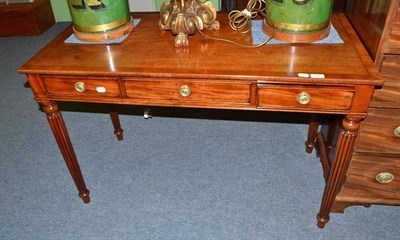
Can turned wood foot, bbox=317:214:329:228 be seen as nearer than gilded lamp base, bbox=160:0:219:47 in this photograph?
No

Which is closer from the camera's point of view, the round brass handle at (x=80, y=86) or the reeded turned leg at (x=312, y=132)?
the round brass handle at (x=80, y=86)

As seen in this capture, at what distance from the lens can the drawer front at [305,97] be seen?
4.19 ft

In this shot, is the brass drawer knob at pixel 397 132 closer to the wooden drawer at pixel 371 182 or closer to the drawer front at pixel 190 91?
the wooden drawer at pixel 371 182

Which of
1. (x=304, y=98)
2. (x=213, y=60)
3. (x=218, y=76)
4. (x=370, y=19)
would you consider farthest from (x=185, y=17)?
(x=370, y=19)

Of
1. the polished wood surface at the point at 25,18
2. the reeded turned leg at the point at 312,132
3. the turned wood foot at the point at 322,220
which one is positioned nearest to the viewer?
the turned wood foot at the point at 322,220

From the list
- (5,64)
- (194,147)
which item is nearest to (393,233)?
(194,147)

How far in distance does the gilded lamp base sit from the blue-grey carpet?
0.94 meters

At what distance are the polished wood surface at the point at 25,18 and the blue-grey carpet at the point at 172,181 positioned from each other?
4.86ft

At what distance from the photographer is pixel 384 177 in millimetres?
1641

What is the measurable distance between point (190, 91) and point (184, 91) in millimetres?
24

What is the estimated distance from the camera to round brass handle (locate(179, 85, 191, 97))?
4.48 feet

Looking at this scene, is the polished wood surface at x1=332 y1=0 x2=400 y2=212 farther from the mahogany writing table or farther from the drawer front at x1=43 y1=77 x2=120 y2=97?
the drawer front at x1=43 y1=77 x2=120 y2=97

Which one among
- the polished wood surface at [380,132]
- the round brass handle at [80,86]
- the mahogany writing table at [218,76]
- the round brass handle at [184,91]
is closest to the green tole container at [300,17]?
the mahogany writing table at [218,76]

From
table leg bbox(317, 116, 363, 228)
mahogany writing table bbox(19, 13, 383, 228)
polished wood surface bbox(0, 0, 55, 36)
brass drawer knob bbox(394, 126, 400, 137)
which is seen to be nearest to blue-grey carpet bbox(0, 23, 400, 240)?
table leg bbox(317, 116, 363, 228)
